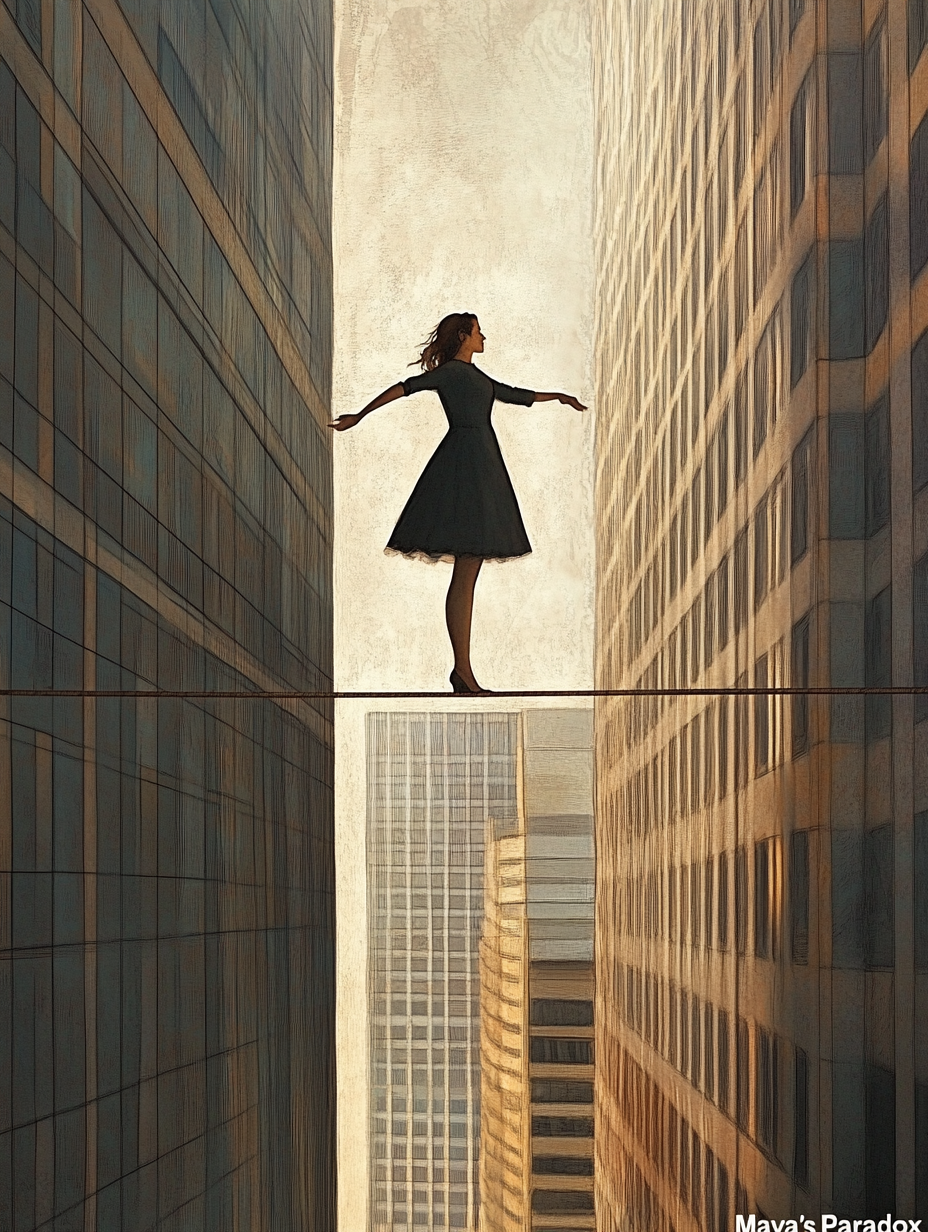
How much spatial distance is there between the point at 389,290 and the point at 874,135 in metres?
1.43

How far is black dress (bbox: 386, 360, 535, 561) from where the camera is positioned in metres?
4.48

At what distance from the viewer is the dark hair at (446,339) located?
4.51 m

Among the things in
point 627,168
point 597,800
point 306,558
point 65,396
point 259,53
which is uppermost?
point 259,53

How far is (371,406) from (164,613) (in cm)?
83

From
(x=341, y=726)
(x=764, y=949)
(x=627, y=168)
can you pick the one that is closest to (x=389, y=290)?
(x=627, y=168)

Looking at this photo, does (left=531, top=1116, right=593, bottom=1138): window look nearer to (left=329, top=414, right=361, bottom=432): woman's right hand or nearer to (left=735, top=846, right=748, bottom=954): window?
(left=735, top=846, right=748, bottom=954): window

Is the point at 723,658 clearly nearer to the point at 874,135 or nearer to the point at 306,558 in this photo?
the point at 306,558

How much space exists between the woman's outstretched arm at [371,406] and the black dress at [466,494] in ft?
0.11

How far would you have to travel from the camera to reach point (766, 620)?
4328 mm

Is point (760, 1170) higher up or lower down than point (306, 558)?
lower down

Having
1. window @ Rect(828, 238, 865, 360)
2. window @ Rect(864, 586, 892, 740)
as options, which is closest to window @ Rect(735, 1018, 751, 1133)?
window @ Rect(864, 586, 892, 740)

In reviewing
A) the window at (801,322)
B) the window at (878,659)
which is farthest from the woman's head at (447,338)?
the window at (878,659)

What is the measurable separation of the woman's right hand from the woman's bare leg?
0.49 meters

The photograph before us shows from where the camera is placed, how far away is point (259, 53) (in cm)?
463
